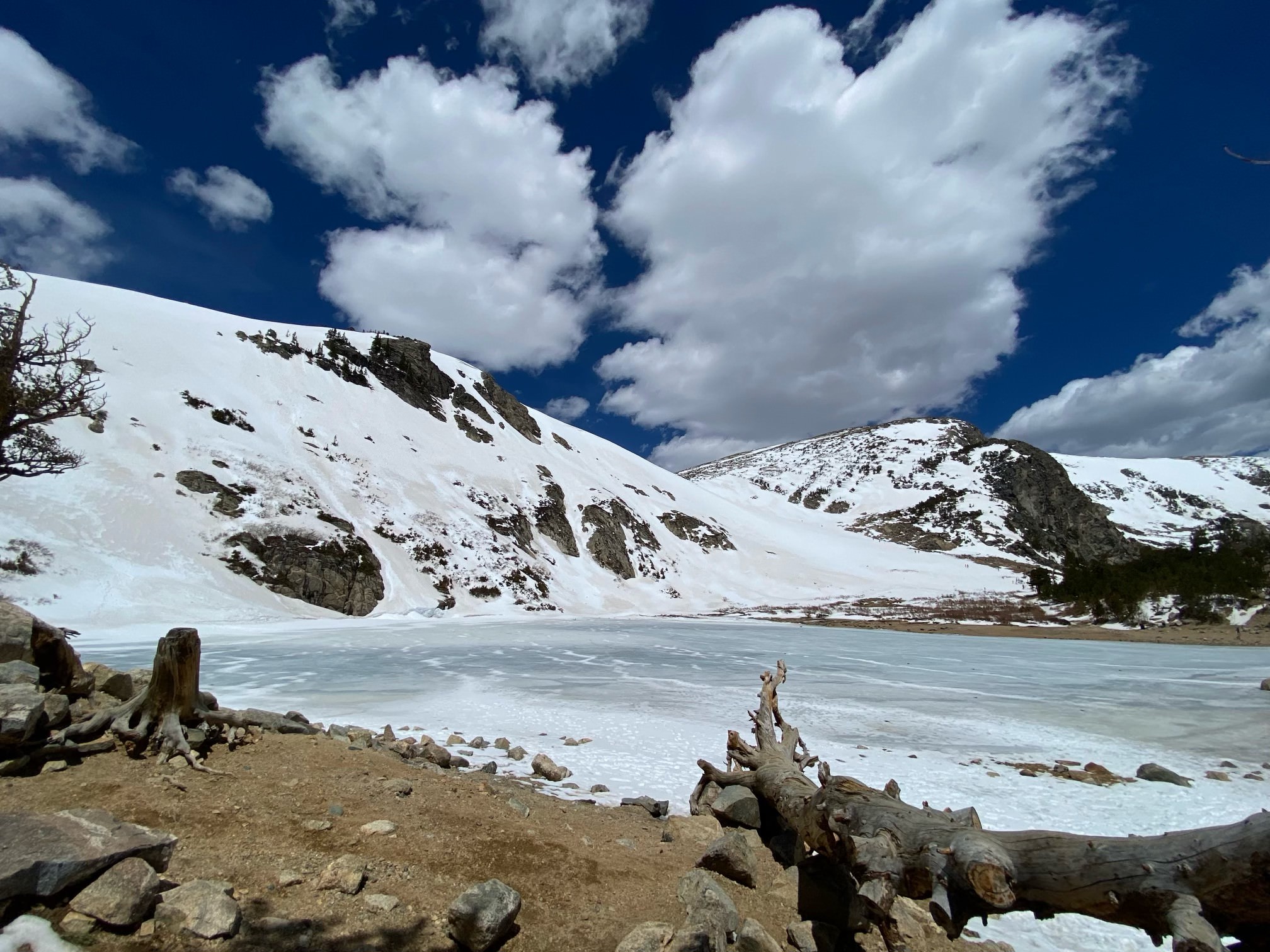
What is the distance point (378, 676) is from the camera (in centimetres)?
1822

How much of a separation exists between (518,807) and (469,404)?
266 ft

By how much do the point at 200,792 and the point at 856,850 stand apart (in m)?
5.60

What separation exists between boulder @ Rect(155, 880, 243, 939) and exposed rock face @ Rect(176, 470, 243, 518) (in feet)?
150

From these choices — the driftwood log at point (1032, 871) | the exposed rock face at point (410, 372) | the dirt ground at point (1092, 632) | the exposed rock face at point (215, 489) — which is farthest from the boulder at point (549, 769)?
the exposed rock face at point (410, 372)

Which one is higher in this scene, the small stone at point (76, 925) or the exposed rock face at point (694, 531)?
the exposed rock face at point (694, 531)

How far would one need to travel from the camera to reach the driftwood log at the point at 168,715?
6227 mm

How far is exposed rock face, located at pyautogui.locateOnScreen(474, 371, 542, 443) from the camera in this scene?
8944 cm

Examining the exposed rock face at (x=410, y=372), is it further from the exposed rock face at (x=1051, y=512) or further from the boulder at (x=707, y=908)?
the exposed rock face at (x=1051, y=512)

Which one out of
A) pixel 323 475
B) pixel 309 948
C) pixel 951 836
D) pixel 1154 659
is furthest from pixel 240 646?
pixel 1154 659

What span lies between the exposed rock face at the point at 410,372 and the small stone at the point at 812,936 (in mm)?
76811

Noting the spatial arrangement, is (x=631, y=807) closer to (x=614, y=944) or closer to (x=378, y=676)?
(x=614, y=944)

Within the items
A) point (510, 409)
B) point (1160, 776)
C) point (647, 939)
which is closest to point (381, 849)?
point (647, 939)

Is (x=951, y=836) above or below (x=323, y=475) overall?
below

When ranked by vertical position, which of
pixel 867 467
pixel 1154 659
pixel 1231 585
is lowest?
pixel 1154 659
